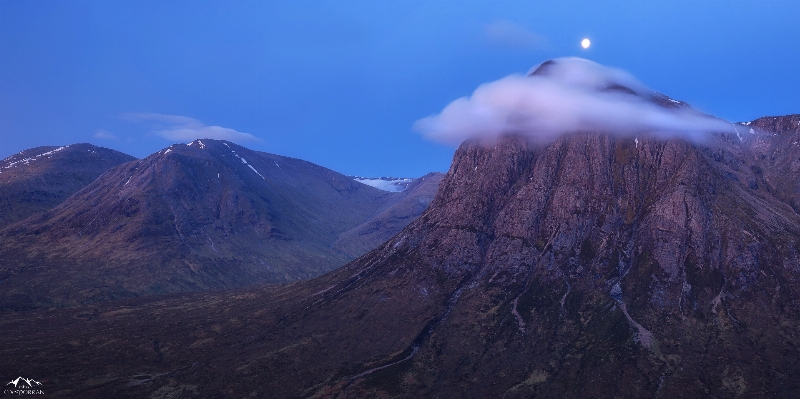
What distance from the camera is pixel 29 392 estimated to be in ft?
509

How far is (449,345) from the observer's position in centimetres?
19412

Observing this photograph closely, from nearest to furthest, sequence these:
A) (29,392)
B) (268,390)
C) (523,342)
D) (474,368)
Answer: (29,392) < (268,390) < (474,368) < (523,342)

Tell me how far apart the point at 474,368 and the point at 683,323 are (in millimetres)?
74547

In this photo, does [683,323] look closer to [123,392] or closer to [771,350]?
[771,350]

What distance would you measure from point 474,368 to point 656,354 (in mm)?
58044

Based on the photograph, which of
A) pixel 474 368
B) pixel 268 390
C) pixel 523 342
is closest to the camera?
pixel 268 390

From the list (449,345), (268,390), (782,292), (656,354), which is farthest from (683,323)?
(268,390)

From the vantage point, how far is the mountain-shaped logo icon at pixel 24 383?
6323 inches

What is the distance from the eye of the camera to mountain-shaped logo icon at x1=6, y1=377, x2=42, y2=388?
160600 mm

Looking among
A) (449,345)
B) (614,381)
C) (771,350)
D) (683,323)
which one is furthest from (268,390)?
(771,350)

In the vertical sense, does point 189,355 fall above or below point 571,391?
above

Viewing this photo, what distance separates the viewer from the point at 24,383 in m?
162

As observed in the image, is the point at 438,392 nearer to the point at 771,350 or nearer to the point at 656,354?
the point at 656,354

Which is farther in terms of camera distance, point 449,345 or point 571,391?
point 449,345
